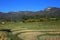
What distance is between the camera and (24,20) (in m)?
21.6

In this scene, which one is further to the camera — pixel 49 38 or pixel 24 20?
pixel 24 20

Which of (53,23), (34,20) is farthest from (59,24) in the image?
(34,20)

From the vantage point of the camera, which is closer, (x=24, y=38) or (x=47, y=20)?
(x=24, y=38)

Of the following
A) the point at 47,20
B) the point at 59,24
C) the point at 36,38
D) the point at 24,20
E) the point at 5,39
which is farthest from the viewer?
the point at 24,20

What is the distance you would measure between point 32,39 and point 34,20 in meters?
8.48

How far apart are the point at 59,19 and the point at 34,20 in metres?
2.74

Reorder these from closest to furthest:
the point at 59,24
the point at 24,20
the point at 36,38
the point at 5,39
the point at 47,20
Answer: the point at 5,39, the point at 36,38, the point at 59,24, the point at 47,20, the point at 24,20

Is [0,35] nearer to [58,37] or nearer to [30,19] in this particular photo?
[58,37]

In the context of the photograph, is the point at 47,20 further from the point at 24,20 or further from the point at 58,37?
the point at 58,37

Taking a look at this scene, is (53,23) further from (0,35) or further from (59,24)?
(0,35)

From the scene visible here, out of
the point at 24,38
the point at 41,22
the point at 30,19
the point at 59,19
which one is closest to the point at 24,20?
the point at 30,19

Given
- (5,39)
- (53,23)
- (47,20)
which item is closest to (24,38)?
(5,39)

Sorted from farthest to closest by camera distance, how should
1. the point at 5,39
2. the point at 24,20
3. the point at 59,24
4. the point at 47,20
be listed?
the point at 24,20, the point at 47,20, the point at 59,24, the point at 5,39

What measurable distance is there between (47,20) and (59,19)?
1.30 metres
